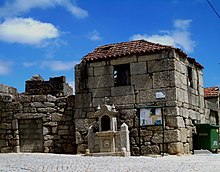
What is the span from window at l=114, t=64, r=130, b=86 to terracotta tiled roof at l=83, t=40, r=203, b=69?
0.46 metres

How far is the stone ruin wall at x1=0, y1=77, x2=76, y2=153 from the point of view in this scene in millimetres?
16016

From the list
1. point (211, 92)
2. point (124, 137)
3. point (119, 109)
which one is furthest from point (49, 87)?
point (211, 92)

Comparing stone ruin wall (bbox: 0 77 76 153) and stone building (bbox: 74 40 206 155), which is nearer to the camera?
stone building (bbox: 74 40 206 155)

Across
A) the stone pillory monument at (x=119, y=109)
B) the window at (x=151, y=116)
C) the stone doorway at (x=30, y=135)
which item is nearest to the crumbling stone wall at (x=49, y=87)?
the stone pillory monument at (x=119, y=109)

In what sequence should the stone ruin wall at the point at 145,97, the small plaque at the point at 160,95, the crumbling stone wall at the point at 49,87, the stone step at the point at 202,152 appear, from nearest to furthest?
1. the stone ruin wall at the point at 145,97
2. the small plaque at the point at 160,95
3. the stone step at the point at 202,152
4. the crumbling stone wall at the point at 49,87

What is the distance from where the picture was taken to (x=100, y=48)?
53.9 ft

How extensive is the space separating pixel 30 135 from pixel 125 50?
517cm

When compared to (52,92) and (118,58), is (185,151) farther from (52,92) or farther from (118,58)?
(52,92)

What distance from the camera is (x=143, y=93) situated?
47.8 ft

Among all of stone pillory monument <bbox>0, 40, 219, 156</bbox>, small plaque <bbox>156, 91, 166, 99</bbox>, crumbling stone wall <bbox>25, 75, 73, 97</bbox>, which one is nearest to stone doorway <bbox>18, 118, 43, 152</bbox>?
stone pillory monument <bbox>0, 40, 219, 156</bbox>

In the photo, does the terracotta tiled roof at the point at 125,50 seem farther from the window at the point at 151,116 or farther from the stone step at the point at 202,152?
the stone step at the point at 202,152

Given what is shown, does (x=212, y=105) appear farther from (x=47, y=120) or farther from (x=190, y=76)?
(x=47, y=120)

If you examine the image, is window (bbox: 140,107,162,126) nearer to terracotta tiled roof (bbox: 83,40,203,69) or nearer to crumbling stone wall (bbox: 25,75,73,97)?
terracotta tiled roof (bbox: 83,40,203,69)

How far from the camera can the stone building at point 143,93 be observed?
14.1 m
